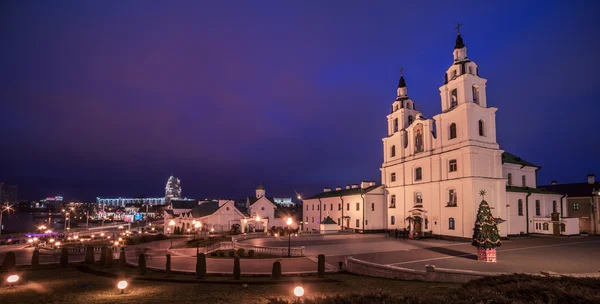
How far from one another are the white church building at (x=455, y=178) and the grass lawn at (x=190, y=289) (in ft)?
89.4

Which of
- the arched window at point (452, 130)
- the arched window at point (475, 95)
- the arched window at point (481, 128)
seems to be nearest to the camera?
the arched window at point (481, 128)


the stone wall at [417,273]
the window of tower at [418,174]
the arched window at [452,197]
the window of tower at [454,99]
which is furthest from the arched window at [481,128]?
the stone wall at [417,273]

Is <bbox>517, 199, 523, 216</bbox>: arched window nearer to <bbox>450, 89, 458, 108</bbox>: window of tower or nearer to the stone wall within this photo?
<bbox>450, 89, 458, 108</bbox>: window of tower

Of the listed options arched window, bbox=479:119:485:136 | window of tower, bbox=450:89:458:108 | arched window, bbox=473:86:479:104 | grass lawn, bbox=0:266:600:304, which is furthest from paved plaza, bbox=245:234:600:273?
window of tower, bbox=450:89:458:108

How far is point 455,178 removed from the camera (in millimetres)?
43000

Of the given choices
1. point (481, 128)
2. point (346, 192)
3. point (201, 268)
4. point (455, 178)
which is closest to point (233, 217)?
point (346, 192)

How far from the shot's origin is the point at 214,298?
588 inches

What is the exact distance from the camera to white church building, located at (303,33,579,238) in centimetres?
4162

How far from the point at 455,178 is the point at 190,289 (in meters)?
35.1

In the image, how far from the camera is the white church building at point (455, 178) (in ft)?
137

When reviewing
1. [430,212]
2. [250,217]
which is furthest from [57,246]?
[430,212]

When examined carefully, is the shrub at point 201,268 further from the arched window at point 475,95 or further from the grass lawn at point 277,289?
the arched window at point 475,95

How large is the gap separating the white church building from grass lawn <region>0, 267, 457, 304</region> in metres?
27.3

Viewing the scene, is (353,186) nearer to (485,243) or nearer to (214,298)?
(485,243)
